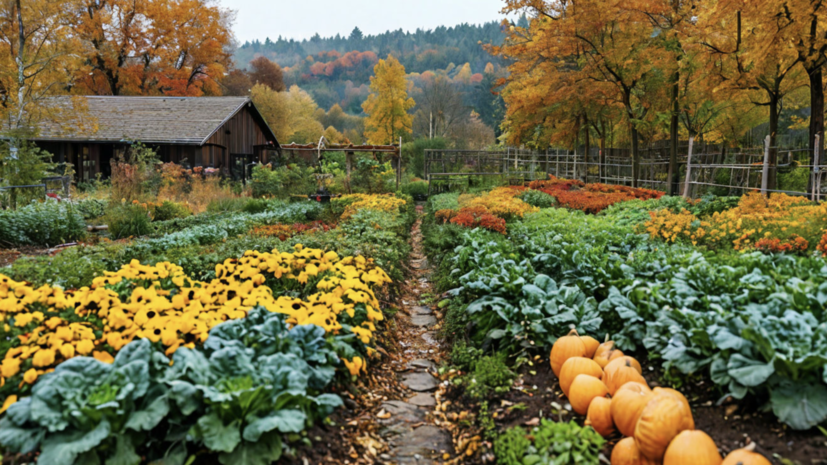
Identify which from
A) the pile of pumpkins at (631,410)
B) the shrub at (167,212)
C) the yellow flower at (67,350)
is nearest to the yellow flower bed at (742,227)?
the pile of pumpkins at (631,410)

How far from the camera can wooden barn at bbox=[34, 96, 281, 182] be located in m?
23.8

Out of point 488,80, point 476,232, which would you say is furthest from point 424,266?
point 488,80

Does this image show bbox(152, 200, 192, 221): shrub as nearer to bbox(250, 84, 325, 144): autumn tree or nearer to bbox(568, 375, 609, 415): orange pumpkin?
bbox(568, 375, 609, 415): orange pumpkin

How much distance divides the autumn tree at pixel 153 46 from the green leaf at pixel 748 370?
36157 mm

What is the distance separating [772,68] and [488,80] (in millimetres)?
55909

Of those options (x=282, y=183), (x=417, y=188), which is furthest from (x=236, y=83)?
(x=282, y=183)

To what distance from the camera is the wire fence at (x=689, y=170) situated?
12.2 meters

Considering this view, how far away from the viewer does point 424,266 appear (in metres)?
9.16

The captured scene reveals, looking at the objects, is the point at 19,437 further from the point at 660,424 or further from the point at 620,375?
the point at 620,375

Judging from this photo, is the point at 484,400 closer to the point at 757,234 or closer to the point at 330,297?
the point at 330,297

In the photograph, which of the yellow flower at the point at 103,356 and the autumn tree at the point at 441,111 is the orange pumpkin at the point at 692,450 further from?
the autumn tree at the point at 441,111

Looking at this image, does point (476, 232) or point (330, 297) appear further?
point (476, 232)

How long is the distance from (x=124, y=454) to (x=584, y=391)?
237 centimetres

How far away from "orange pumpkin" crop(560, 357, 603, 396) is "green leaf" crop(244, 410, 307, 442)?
1666mm
